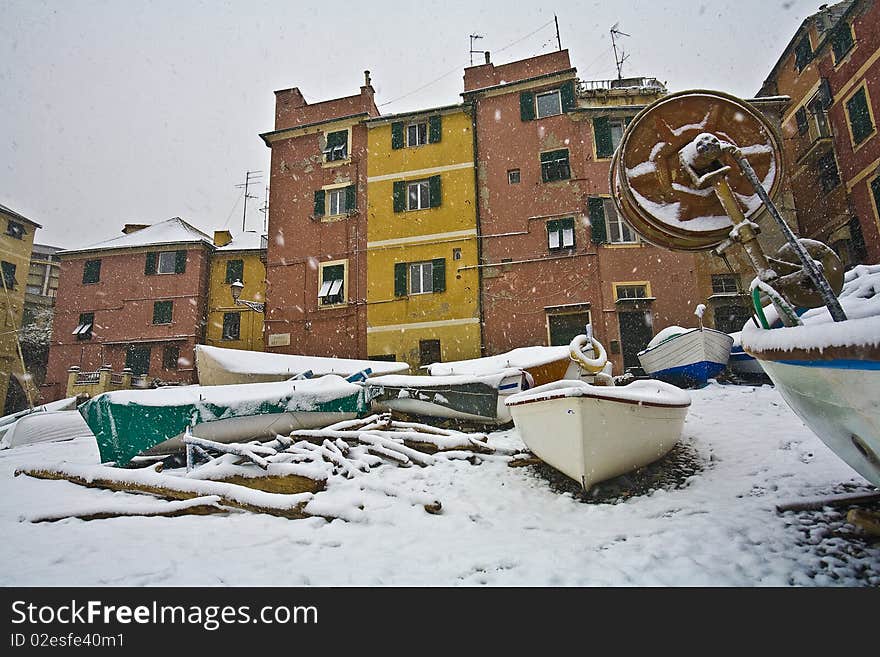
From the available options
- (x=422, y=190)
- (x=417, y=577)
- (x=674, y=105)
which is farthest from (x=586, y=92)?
(x=417, y=577)

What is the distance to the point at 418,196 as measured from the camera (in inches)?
813

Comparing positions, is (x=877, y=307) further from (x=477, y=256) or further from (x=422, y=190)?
(x=422, y=190)

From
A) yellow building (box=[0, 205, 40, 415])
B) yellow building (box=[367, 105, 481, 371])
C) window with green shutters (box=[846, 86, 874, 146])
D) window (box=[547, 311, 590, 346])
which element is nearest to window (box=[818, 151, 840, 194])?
window with green shutters (box=[846, 86, 874, 146])

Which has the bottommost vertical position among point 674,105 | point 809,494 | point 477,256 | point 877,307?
point 809,494

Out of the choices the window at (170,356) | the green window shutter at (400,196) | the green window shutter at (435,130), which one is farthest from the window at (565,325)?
the window at (170,356)

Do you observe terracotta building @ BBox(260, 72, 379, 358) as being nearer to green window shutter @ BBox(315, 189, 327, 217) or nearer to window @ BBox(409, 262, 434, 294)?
green window shutter @ BBox(315, 189, 327, 217)

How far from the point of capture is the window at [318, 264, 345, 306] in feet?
66.9

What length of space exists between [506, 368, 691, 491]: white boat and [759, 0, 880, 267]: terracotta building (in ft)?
53.0

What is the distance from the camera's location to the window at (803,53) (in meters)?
19.5

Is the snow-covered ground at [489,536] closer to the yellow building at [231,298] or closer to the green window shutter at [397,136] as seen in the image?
the green window shutter at [397,136]

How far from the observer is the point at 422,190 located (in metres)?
20.7

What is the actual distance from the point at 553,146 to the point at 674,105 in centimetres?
1618

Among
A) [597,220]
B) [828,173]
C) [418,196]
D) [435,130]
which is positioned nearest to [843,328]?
[597,220]

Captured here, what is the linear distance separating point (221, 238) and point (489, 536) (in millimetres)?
28918
